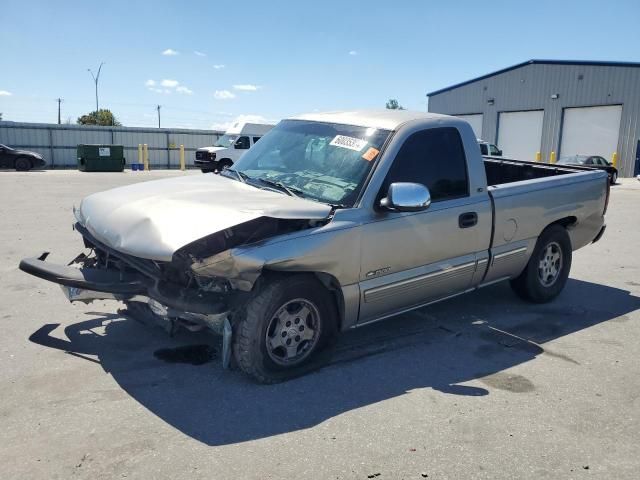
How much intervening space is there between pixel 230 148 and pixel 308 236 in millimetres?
23262

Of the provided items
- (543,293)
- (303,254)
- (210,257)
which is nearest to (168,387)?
(210,257)

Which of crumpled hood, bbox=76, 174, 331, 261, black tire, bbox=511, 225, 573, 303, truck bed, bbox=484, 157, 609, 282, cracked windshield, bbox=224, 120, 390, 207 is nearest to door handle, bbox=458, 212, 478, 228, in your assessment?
truck bed, bbox=484, 157, 609, 282

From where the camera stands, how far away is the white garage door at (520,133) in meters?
34.0

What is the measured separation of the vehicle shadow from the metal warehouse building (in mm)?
27414

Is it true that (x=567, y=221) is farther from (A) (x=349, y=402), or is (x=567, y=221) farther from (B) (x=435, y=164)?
(A) (x=349, y=402)

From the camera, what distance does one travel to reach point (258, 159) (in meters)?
5.04

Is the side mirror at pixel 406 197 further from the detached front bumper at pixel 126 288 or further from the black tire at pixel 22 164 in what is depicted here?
the black tire at pixel 22 164

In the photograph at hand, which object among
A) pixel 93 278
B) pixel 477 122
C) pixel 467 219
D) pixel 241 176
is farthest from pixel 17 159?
pixel 477 122

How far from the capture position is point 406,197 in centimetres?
399

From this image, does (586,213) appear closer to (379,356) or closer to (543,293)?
(543,293)

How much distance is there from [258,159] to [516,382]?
2.83 m

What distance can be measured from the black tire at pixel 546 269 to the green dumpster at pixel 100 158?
85.2ft

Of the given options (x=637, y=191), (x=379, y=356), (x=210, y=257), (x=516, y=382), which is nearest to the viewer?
(x=210, y=257)

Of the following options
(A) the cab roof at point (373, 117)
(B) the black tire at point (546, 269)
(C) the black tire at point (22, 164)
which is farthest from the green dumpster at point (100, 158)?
(B) the black tire at point (546, 269)
